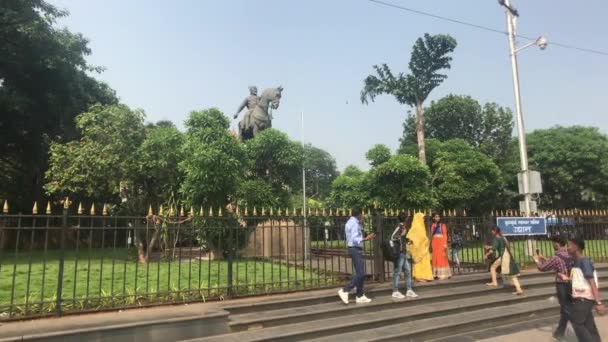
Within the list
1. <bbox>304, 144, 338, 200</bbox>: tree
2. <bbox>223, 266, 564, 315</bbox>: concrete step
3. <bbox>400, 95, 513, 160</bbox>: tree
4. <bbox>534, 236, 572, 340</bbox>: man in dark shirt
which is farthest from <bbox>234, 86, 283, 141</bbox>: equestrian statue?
<bbox>304, 144, 338, 200</bbox>: tree

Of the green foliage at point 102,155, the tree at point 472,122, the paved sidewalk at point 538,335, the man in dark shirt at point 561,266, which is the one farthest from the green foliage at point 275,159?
the tree at point 472,122

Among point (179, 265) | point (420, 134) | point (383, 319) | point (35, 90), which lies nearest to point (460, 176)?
point (420, 134)

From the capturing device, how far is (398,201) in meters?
20.7

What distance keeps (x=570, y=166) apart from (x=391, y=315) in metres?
31.9

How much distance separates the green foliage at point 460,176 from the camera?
81.2 feet

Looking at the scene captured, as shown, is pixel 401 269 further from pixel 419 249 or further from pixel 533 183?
pixel 533 183

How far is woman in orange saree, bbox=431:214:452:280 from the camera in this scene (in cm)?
1054

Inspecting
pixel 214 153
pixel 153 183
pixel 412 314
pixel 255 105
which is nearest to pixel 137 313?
pixel 412 314

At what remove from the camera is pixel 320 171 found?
61531 millimetres

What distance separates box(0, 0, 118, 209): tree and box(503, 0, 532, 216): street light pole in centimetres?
1752

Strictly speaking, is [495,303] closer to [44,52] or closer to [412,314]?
[412,314]

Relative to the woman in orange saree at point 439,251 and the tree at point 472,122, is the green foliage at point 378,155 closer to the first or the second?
the woman in orange saree at point 439,251

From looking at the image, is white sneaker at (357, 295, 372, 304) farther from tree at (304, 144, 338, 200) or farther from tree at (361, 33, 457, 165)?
tree at (304, 144, 338, 200)

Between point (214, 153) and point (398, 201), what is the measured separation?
33.5 ft
